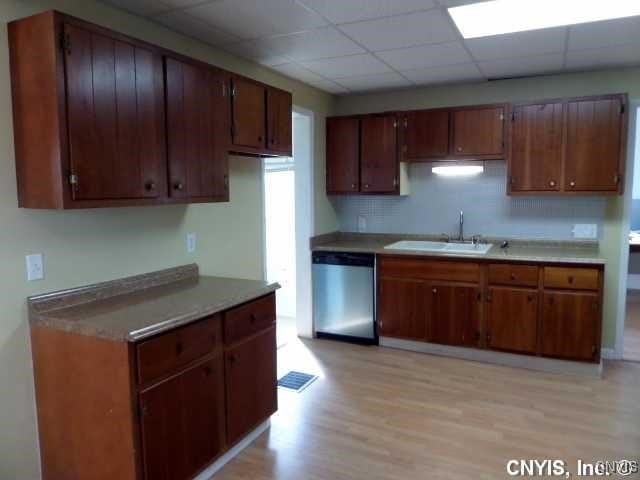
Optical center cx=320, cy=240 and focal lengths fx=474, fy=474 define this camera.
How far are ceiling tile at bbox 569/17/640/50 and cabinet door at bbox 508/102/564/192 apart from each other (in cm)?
65

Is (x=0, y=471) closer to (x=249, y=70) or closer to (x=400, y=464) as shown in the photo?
(x=400, y=464)

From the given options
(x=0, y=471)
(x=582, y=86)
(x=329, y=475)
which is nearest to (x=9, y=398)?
(x=0, y=471)

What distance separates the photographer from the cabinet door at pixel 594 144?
3.60m

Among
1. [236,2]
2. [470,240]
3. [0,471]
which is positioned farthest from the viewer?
[470,240]

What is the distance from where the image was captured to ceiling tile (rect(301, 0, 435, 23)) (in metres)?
2.45

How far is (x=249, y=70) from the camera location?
11.6 ft

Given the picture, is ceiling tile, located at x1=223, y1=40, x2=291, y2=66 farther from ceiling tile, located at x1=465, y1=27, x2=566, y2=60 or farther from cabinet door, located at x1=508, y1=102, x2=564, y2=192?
cabinet door, located at x1=508, y1=102, x2=564, y2=192

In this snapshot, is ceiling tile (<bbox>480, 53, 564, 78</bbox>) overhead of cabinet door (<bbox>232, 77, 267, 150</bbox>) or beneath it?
overhead

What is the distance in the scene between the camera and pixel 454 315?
3.99 m

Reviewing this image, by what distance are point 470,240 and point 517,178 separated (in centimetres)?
77

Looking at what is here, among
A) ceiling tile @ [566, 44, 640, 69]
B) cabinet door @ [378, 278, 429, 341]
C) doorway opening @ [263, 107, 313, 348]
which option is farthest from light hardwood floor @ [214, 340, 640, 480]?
ceiling tile @ [566, 44, 640, 69]

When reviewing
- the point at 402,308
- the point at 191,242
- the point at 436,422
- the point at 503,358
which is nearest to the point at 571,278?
the point at 503,358

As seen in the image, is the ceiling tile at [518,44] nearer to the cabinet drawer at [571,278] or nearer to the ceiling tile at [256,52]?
the ceiling tile at [256,52]

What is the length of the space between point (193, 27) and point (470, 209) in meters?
Result: 2.89
